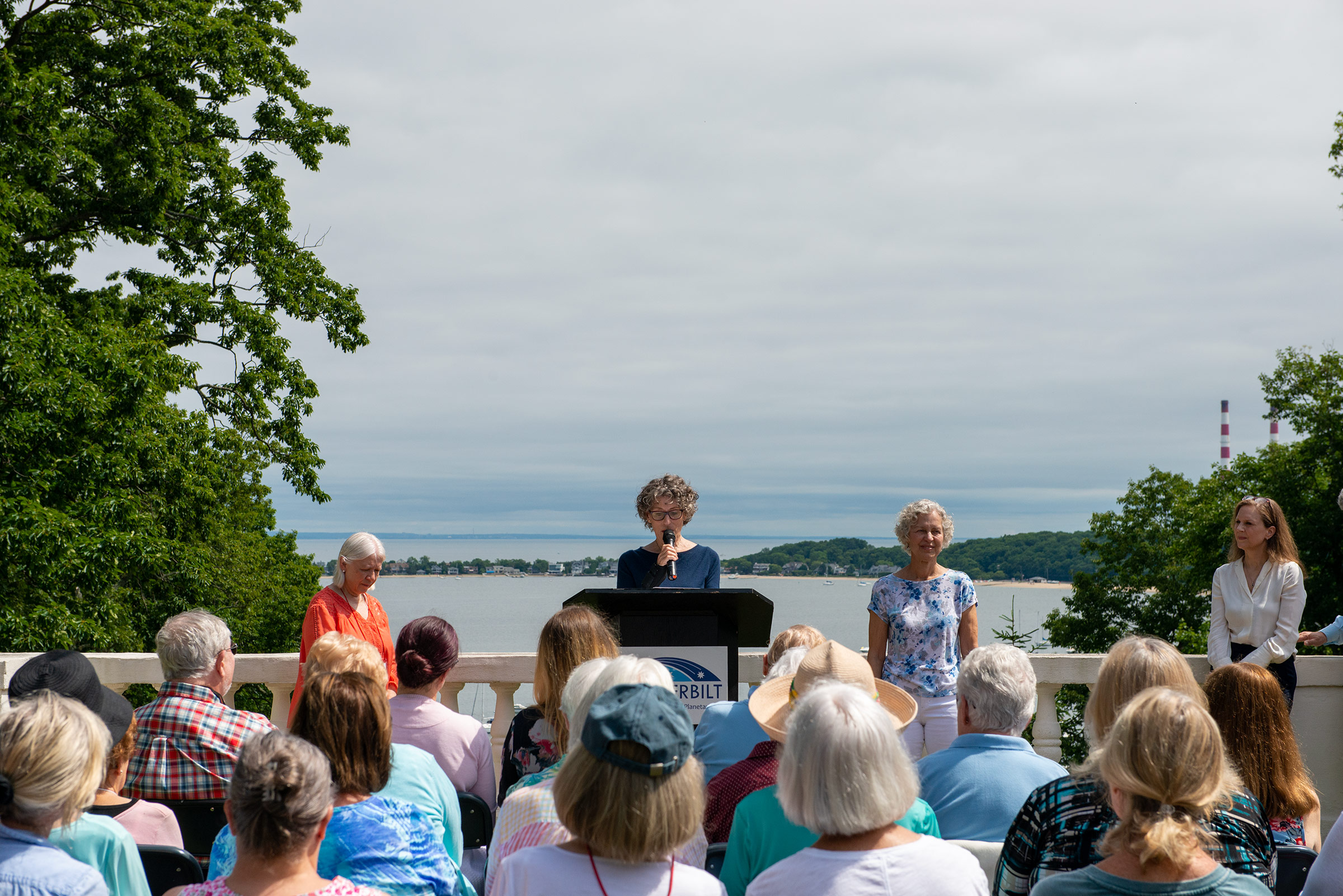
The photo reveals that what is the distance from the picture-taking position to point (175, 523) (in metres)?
14.4

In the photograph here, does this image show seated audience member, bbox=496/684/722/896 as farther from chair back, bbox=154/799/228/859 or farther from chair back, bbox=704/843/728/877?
chair back, bbox=154/799/228/859

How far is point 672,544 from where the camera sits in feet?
17.0

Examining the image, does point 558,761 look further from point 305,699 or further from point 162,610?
point 162,610

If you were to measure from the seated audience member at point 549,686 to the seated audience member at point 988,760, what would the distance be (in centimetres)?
104

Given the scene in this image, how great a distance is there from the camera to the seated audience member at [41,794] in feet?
7.38

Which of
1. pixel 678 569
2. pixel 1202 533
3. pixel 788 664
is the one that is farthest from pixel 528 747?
pixel 1202 533

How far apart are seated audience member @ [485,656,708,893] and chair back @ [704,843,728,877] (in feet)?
0.06

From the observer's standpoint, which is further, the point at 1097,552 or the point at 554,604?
the point at 1097,552

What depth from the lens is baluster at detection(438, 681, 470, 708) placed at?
5902 millimetres

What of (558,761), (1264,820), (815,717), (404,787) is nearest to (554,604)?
(558,761)

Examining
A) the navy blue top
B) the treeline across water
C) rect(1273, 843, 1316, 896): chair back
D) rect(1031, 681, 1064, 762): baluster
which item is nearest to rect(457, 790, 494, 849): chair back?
the navy blue top

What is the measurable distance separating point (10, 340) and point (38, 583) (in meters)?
2.56

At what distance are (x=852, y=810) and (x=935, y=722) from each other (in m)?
2.99

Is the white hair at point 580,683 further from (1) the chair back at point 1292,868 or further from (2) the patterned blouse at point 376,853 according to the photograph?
(1) the chair back at point 1292,868
